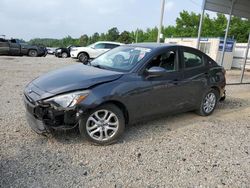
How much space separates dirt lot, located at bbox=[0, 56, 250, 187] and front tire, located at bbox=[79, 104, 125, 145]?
15 cm

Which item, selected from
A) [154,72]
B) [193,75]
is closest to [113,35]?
A: [193,75]

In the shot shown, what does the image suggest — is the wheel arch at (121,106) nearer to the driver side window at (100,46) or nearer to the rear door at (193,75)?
the rear door at (193,75)

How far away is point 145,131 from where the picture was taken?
4.72 metres

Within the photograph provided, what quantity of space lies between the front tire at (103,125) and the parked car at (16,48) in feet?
58.5

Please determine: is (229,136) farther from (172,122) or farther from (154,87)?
(154,87)

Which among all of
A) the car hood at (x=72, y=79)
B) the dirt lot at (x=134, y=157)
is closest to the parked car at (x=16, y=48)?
the dirt lot at (x=134, y=157)

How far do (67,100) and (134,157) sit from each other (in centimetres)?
122

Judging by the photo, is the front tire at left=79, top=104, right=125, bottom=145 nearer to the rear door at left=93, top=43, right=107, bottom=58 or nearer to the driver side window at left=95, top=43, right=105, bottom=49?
the rear door at left=93, top=43, right=107, bottom=58

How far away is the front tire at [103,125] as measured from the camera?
3904 mm

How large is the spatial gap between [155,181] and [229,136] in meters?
2.19

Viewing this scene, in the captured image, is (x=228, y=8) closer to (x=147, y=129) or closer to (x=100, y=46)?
(x=100, y=46)

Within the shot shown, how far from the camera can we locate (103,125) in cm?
403

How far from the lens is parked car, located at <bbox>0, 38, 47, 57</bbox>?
19.4 m

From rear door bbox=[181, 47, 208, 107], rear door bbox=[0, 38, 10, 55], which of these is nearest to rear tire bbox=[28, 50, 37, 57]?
rear door bbox=[0, 38, 10, 55]
